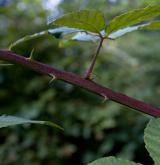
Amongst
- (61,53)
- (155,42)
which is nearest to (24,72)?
(61,53)

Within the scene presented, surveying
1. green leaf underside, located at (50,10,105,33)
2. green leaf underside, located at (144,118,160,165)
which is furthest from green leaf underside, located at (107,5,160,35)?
green leaf underside, located at (144,118,160,165)

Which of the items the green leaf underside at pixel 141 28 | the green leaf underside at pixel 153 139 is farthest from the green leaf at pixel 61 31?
the green leaf underside at pixel 153 139

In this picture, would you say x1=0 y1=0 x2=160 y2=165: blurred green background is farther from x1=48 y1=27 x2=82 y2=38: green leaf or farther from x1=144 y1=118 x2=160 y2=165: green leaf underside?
x1=144 y1=118 x2=160 y2=165: green leaf underside

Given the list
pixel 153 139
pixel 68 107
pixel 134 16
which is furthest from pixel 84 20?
pixel 68 107

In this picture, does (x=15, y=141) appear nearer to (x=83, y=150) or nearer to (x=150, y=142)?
(x=83, y=150)

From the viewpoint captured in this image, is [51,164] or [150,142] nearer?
[150,142]

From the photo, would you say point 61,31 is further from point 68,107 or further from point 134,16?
point 68,107

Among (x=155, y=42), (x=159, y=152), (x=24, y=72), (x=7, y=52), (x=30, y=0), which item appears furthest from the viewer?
(x=155, y=42)
